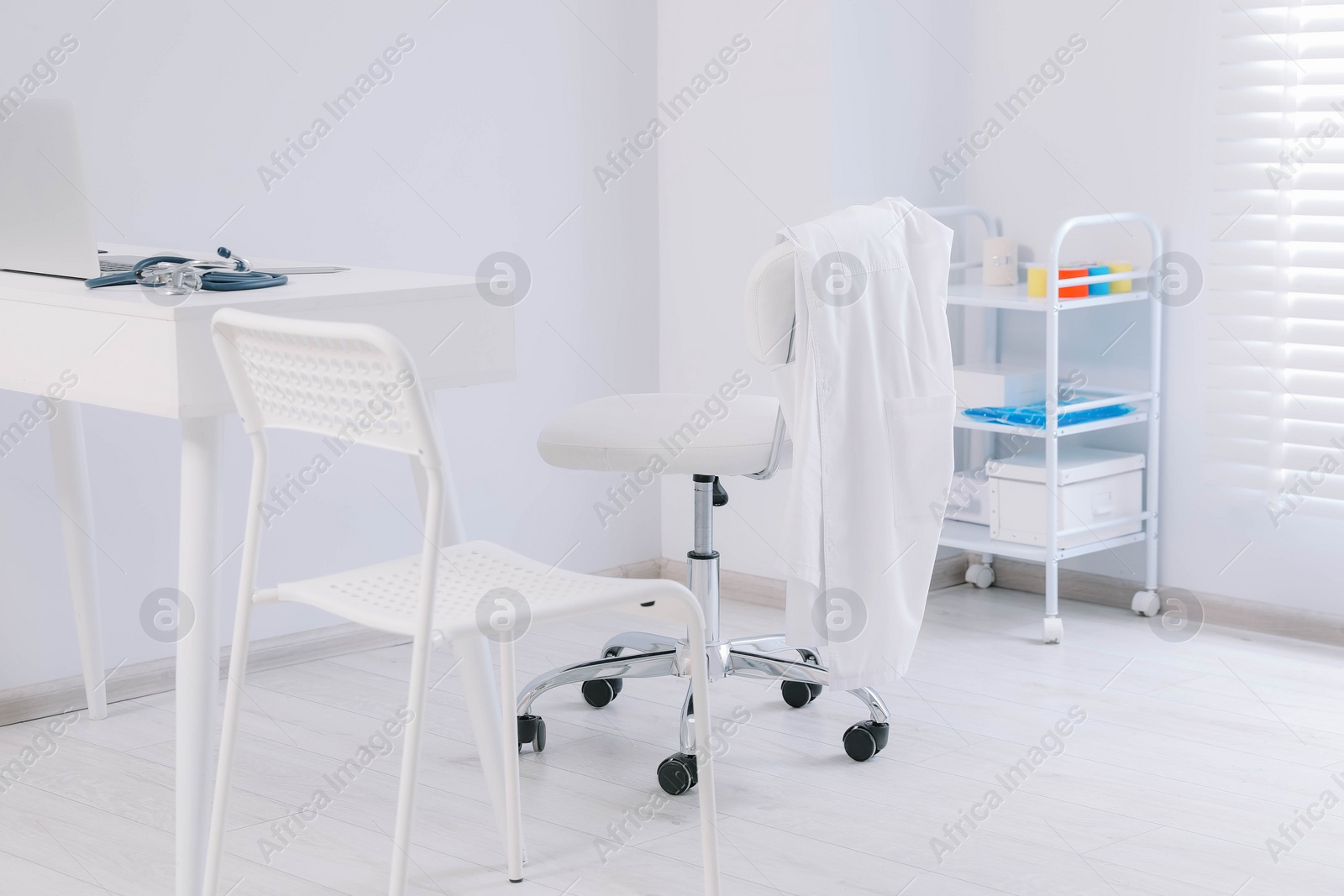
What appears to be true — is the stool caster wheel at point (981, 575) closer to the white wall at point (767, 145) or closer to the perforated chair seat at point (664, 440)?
the white wall at point (767, 145)

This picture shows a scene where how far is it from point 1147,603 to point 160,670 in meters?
2.05

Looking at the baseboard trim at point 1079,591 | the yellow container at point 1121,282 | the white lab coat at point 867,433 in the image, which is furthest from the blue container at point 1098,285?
the white lab coat at point 867,433

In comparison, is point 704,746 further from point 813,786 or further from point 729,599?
point 729,599

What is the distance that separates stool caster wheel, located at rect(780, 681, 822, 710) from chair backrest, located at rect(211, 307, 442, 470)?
134 cm

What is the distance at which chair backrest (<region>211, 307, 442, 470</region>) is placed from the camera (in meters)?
1.48

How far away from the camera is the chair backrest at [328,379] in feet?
4.87

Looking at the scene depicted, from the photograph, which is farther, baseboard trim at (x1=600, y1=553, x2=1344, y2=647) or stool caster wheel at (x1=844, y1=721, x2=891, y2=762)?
baseboard trim at (x1=600, y1=553, x2=1344, y2=647)

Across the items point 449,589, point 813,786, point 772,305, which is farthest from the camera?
point 813,786

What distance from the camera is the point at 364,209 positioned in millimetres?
3146

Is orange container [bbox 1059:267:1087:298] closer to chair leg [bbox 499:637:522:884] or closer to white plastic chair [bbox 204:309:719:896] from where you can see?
chair leg [bbox 499:637:522:884]

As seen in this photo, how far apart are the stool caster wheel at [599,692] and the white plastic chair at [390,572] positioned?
963 mm

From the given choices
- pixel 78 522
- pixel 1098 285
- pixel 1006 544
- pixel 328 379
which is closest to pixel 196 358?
pixel 328 379

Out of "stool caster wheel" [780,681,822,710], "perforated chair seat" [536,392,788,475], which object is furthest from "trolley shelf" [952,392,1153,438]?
"perforated chair seat" [536,392,788,475]

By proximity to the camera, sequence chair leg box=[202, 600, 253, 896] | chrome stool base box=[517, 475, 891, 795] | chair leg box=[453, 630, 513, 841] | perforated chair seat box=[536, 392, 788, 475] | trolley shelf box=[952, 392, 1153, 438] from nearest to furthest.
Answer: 1. chair leg box=[202, 600, 253, 896]
2. chair leg box=[453, 630, 513, 841]
3. perforated chair seat box=[536, 392, 788, 475]
4. chrome stool base box=[517, 475, 891, 795]
5. trolley shelf box=[952, 392, 1153, 438]
